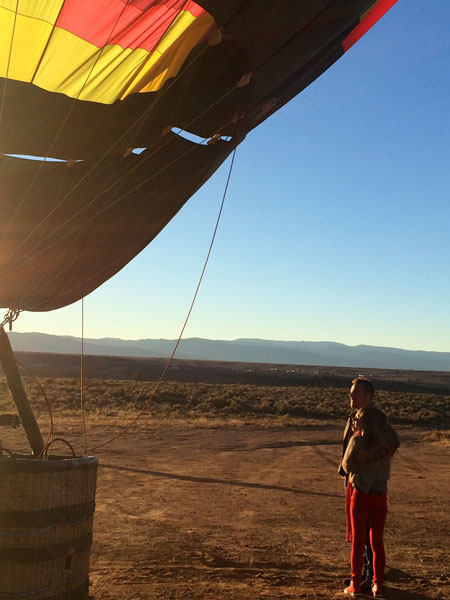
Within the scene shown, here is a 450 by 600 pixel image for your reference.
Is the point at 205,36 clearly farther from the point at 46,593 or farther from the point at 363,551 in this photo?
the point at 363,551

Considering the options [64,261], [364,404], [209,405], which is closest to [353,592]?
[364,404]

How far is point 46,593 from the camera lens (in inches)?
156

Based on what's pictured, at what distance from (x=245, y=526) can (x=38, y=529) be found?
17.1 feet

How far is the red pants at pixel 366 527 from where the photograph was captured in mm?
5656

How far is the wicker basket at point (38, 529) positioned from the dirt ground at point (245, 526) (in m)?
1.67

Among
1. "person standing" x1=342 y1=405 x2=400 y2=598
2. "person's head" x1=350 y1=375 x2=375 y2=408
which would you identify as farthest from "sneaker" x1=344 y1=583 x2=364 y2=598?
"person's head" x1=350 y1=375 x2=375 y2=408

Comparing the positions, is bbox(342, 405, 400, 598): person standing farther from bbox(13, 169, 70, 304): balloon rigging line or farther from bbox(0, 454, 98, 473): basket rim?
bbox(13, 169, 70, 304): balloon rigging line

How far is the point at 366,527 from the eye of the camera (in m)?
5.74

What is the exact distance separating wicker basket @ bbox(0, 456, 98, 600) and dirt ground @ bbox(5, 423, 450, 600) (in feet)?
5.47

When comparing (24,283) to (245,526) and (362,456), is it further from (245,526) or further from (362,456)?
(245,526)

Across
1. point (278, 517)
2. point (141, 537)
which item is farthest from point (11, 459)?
point (278, 517)

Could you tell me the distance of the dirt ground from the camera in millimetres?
6055

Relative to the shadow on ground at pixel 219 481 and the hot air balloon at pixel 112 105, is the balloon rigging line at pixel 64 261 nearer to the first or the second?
the hot air balloon at pixel 112 105

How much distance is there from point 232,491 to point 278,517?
2185mm
